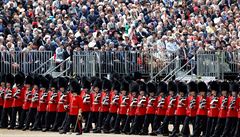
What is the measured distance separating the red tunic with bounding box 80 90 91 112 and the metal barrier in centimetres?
434

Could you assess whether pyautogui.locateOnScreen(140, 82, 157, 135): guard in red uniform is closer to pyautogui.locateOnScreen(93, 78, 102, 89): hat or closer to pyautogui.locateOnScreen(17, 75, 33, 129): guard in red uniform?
pyautogui.locateOnScreen(93, 78, 102, 89): hat

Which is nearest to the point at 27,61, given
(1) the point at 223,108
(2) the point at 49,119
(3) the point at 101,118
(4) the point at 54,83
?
(4) the point at 54,83

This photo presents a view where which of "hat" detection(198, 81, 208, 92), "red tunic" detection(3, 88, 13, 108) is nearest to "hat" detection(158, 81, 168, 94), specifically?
"hat" detection(198, 81, 208, 92)

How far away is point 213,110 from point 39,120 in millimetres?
5869

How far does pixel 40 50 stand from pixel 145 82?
4.71 metres

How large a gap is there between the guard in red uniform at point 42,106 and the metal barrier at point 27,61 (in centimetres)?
309

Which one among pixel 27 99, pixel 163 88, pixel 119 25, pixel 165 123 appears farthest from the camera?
pixel 119 25

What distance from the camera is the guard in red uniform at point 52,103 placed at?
132 ft

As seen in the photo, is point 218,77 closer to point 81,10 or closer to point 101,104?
point 101,104

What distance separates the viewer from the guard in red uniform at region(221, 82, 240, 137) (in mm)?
37188

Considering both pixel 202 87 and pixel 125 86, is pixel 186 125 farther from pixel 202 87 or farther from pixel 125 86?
pixel 125 86

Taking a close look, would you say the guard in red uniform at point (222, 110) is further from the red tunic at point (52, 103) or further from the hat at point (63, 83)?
the red tunic at point (52, 103)

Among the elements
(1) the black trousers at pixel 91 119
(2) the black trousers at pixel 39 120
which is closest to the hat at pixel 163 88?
(1) the black trousers at pixel 91 119

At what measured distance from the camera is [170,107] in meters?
38.4
